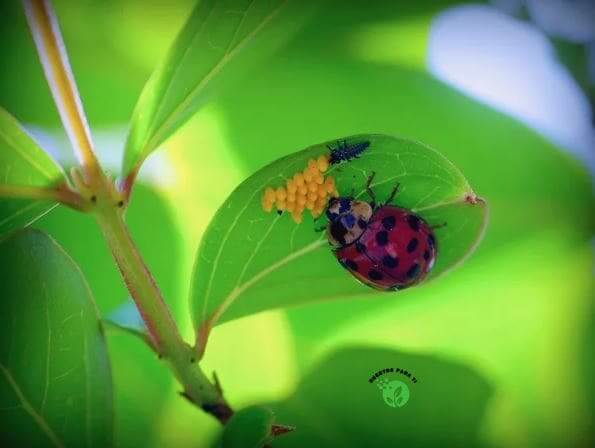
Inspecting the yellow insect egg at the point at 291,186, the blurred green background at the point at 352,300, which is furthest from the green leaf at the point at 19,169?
the yellow insect egg at the point at 291,186

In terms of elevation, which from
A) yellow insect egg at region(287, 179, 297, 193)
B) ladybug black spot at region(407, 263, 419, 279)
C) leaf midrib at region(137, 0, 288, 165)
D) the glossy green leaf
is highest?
leaf midrib at region(137, 0, 288, 165)

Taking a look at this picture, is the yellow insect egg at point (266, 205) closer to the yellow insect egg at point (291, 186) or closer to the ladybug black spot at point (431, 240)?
the yellow insect egg at point (291, 186)

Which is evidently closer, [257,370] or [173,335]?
[173,335]

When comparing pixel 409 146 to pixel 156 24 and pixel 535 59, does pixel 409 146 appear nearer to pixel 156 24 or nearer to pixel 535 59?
pixel 535 59

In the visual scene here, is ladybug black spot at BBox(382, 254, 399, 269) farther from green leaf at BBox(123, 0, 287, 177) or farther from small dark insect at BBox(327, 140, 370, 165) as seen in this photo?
green leaf at BBox(123, 0, 287, 177)

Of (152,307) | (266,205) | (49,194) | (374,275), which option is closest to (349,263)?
(374,275)

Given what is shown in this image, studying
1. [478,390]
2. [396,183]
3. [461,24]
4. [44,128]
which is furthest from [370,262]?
[44,128]

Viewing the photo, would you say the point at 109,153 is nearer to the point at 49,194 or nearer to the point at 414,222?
the point at 49,194

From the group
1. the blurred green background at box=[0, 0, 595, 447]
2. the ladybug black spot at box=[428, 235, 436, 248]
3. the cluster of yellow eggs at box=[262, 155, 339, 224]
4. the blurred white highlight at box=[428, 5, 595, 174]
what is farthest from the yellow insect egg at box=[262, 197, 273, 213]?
the blurred white highlight at box=[428, 5, 595, 174]
